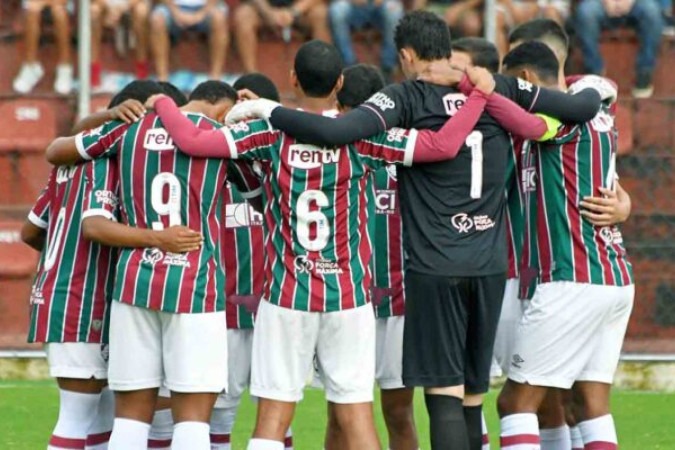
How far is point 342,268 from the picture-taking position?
655 centimetres

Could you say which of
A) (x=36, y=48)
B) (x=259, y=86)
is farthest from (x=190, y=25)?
(x=259, y=86)

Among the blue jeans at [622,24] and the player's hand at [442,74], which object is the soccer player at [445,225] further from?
the blue jeans at [622,24]

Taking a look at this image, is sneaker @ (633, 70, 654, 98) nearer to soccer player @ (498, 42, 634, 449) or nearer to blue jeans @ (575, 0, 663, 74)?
blue jeans @ (575, 0, 663, 74)

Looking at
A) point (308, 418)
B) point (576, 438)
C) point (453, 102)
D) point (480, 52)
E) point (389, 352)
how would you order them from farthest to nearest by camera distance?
point (308, 418), point (576, 438), point (480, 52), point (389, 352), point (453, 102)

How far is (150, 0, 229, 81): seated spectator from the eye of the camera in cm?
1154

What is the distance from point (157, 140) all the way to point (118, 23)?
5.28 meters

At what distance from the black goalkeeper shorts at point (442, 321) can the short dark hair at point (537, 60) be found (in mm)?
970

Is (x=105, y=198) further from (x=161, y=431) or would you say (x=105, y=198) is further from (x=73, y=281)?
(x=161, y=431)

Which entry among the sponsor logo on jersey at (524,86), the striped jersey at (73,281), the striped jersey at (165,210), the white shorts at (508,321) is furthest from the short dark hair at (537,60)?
the striped jersey at (73,281)

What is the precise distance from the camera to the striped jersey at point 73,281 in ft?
22.5

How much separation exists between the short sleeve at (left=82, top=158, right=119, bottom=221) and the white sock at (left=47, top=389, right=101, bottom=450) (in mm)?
813

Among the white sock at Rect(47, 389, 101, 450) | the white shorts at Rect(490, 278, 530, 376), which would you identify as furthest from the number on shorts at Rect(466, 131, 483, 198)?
the white sock at Rect(47, 389, 101, 450)

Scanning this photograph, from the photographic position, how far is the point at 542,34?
7664 mm

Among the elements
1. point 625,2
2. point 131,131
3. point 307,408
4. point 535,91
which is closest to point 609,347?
point 535,91
